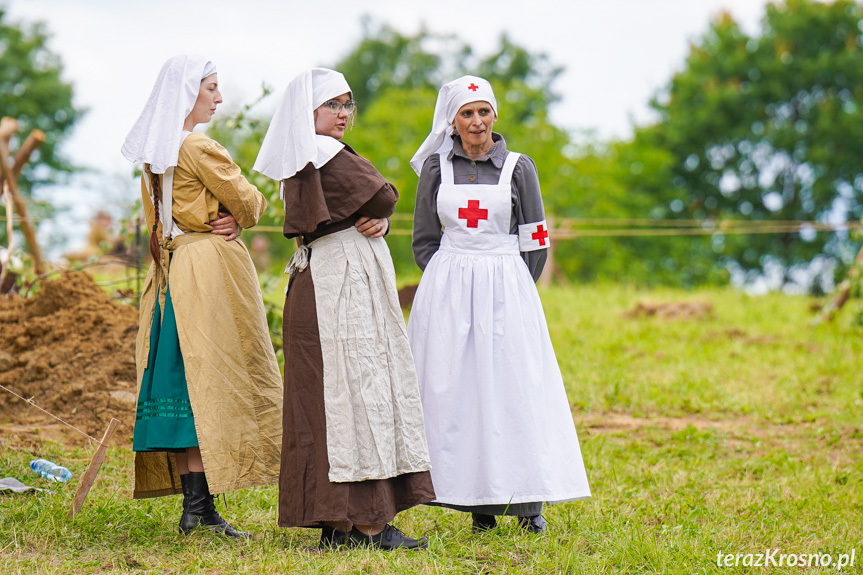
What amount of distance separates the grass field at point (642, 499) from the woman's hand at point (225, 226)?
1243 mm

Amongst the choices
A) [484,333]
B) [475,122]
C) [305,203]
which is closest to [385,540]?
[484,333]

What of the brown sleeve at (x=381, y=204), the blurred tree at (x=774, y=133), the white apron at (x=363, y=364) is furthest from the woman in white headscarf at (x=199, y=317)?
the blurred tree at (x=774, y=133)

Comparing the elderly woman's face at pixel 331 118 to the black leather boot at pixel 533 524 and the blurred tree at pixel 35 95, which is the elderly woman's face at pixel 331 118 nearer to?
the black leather boot at pixel 533 524

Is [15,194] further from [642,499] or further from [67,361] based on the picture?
[642,499]

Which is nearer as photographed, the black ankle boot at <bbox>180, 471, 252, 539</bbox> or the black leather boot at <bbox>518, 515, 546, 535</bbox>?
the black ankle boot at <bbox>180, 471, 252, 539</bbox>

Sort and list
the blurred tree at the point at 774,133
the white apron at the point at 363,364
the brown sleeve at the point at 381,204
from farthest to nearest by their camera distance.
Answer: the blurred tree at the point at 774,133 → the brown sleeve at the point at 381,204 → the white apron at the point at 363,364

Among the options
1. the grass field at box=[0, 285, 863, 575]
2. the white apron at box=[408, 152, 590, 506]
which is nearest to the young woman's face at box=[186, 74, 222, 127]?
the white apron at box=[408, 152, 590, 506]

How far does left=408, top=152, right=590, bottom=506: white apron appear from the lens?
13.4 feet

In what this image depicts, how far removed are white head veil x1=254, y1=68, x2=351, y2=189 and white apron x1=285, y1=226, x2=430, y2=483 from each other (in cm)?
33

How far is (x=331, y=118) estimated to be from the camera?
3783mm

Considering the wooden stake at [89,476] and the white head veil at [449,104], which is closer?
the wooden stake at [89,476]

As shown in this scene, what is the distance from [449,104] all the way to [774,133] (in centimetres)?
2341

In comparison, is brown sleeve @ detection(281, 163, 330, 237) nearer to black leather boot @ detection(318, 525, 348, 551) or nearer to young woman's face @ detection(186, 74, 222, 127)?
young woman's face @ detection(186, 74, 222, 127)

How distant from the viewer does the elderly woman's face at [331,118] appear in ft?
12.4
